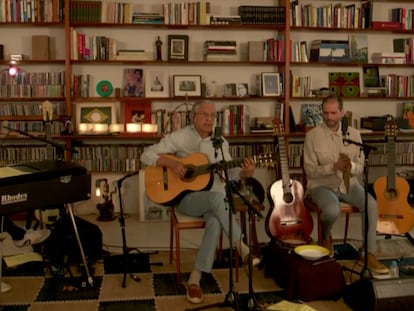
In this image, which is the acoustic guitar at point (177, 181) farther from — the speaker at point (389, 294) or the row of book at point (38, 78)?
the row of book at point (38, 78)

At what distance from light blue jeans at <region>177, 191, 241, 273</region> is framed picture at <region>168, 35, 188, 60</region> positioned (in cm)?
207

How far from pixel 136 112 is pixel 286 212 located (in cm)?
215

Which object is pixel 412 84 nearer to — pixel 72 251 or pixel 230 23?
pixel 230 23

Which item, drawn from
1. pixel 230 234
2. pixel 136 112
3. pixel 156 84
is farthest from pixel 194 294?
pixel 156 84

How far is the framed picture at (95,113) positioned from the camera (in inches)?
193

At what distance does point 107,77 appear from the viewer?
5004mm

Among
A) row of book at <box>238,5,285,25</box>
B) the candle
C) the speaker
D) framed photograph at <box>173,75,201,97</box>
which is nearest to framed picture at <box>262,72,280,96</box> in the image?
row of book at <box>238,5,285,25</box>

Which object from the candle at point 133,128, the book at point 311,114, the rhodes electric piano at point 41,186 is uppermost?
the book at point 311,114

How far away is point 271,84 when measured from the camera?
503 cm

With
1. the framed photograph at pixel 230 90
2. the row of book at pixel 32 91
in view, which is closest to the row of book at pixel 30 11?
the row of book at pixel 32 91

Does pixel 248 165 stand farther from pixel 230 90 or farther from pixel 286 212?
pixel 230 90

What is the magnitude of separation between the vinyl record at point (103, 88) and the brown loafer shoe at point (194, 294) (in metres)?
2.55

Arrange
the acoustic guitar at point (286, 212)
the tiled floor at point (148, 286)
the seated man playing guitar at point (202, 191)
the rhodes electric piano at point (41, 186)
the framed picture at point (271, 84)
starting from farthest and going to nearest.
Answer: the framed picture at point (271, 84)
the acoustic guitar at point (286, 212)
the seated man playing guitar at point (202, 191)
the tiled floor at point (148, 286)
the rhodes electric piano at point (41, 186)

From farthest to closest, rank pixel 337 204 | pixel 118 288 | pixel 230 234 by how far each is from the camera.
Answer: pixel 337 204 → pixel 118 288 → pixel 230 234
